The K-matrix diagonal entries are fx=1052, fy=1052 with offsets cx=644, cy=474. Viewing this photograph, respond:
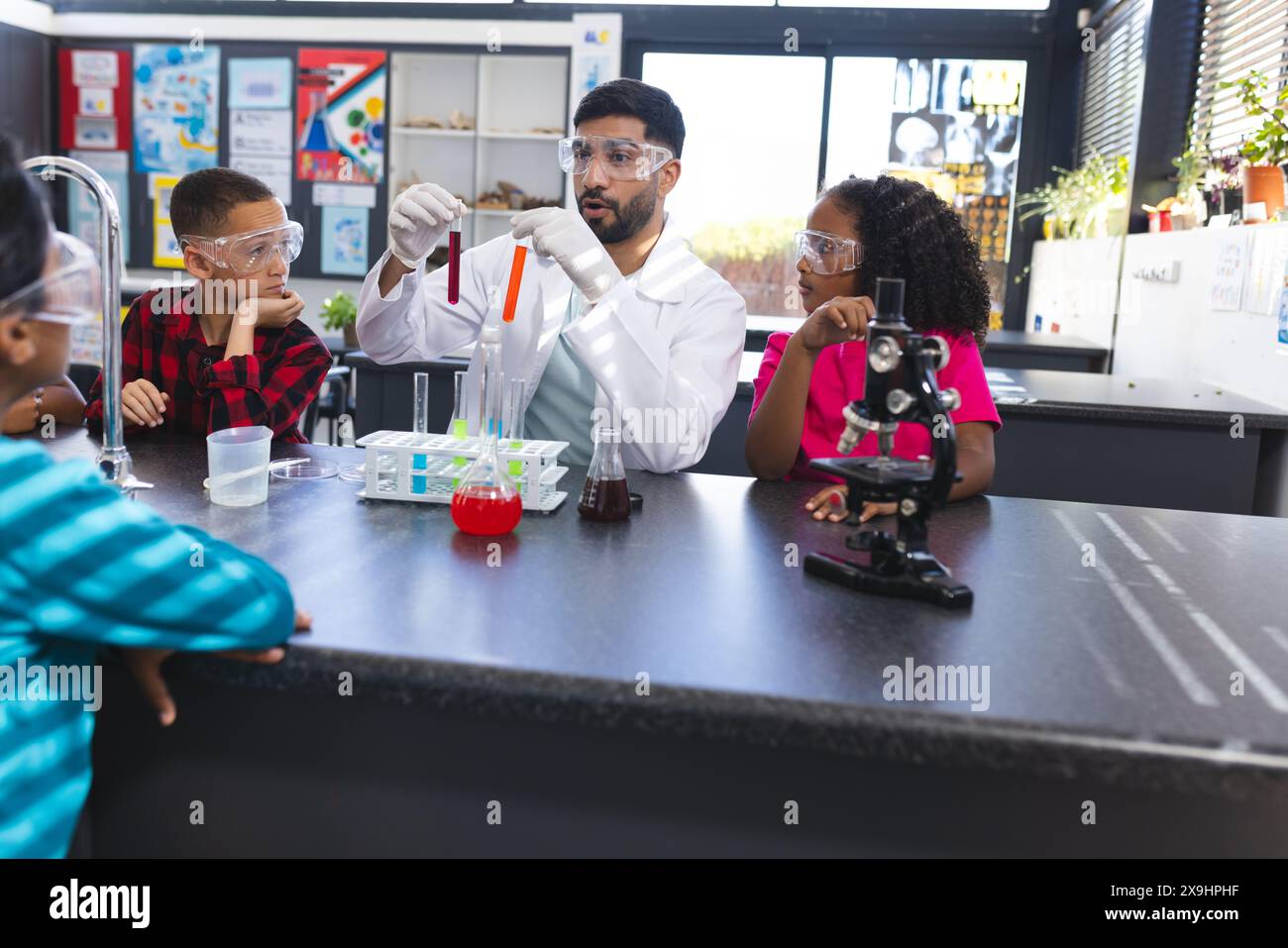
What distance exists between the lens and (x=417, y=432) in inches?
60.3

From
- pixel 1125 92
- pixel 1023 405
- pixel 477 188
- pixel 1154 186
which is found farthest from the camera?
pixel 477 188

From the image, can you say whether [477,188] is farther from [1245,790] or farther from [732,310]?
[1245,790]

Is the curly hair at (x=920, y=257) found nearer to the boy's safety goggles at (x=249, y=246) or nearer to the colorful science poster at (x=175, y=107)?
the boy's safety goggles at (x=249, y=246)

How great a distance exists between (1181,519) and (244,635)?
1309mm

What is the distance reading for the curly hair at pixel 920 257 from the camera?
1.77 metres

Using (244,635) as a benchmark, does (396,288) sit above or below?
above

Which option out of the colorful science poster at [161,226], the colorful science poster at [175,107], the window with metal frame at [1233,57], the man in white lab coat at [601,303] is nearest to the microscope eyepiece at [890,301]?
the man in white lab coat at [601,303]

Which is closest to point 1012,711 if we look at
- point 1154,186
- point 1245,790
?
point 1245,790

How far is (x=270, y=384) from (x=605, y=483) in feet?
2.56

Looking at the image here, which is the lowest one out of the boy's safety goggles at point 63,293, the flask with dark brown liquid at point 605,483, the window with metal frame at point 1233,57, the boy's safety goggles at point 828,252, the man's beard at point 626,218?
the flask with dark brown liquid at point 605,483

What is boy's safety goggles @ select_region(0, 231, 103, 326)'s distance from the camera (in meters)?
0.84

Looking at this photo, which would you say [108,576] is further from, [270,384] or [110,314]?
[270,384]

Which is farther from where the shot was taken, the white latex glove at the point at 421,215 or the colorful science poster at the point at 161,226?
the colorful science poster at the point at 161,226
